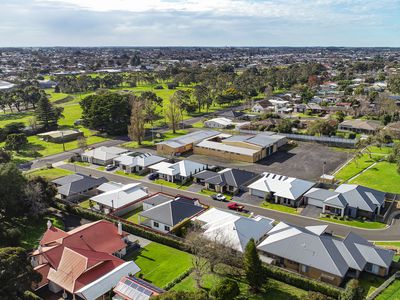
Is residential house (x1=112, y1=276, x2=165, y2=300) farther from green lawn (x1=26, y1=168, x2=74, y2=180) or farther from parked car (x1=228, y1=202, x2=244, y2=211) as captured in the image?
green lawn (x1=26, y1=168, x2=74, y2=180)

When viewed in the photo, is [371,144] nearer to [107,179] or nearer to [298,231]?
[298,231]

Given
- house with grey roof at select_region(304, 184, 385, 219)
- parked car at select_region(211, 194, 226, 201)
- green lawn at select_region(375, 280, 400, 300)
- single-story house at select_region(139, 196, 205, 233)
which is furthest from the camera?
parked car at select_region(211, 194, 226, 201)

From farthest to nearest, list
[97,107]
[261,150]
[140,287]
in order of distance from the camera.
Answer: [97,107] < [261,150] < [140,287]

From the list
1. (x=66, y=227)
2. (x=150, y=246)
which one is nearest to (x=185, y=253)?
(x=150, y=246)

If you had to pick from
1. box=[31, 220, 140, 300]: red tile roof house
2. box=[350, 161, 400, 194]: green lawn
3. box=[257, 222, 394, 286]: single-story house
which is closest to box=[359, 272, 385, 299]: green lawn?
box=[257, 222, 394, 286]: single-story house

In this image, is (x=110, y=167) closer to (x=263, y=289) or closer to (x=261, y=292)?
(x=263, y=289)
